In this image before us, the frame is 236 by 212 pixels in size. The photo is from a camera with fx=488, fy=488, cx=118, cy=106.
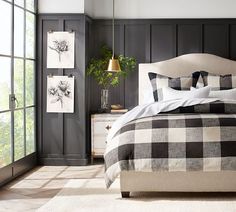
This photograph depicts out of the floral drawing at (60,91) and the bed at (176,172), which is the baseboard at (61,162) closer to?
the floral drawing at (60,91)

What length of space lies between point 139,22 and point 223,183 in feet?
10.3

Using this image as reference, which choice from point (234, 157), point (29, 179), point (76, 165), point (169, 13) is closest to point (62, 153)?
point (76, 165)

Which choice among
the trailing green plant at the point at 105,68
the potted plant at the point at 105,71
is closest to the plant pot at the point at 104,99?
the potted plant at the point at 105,71

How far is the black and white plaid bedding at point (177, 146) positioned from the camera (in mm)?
3826

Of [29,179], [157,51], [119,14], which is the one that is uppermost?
[119,14]

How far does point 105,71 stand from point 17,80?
147 centimetres

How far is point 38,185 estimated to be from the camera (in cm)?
473

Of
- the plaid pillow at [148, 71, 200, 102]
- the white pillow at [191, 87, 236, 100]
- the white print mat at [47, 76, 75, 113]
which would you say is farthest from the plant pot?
the white pillow at [191, 87, 236, 100]

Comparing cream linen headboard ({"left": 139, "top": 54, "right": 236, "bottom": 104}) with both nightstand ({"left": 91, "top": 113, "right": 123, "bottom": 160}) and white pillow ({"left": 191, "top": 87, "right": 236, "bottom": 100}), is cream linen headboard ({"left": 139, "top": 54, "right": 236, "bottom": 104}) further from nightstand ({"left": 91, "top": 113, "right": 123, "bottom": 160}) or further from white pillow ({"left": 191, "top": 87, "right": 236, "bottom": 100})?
white pillow ({"left": 191, "top": 87, "right": 236, "bottom": 100})

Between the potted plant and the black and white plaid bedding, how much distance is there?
7.39 feet

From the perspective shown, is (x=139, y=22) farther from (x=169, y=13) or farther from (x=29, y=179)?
(x=29, y=179)

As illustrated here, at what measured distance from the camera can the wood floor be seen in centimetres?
392

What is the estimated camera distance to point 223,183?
154 inches

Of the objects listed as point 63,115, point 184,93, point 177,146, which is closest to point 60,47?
point 63,115
